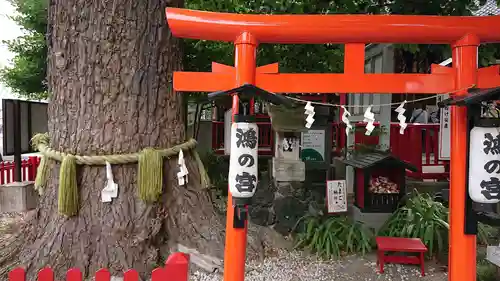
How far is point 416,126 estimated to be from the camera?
7184 millimetres

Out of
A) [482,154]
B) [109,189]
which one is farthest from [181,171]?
[482,154]

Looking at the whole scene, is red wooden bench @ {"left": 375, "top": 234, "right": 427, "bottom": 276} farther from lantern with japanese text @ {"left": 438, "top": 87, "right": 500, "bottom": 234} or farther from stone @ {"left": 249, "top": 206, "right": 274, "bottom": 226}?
stone @ {"left": 249, "top": 206, "right": 274, "bottom": 226}

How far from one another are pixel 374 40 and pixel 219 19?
135cm

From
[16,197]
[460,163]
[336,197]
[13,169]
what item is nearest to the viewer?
[460,163]

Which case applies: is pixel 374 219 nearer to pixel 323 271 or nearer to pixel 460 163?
pixel 323 271

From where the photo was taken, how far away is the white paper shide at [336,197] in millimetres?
5516

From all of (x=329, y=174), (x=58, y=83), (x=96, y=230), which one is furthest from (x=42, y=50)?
(x=329, y=174)

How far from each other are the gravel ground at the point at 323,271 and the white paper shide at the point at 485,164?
188cm

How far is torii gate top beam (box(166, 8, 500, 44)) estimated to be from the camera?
3055 millimetres

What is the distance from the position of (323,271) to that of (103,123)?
305 cm

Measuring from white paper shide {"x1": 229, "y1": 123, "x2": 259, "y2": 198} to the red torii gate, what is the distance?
367 millimetres

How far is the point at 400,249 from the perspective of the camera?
169 inches

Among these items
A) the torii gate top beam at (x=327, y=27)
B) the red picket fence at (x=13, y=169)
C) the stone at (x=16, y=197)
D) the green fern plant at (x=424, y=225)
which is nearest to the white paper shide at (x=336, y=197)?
the green fern plant at (x=424, y=225)

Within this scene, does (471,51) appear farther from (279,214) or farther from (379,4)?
(279,214)
